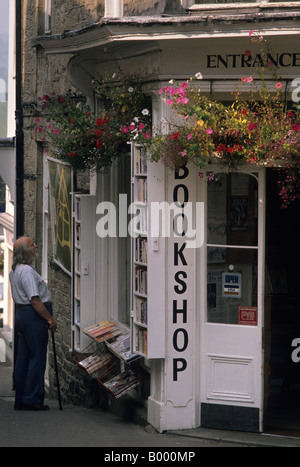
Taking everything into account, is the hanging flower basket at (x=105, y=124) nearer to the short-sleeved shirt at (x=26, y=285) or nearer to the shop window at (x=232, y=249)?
the shop window at (x=232, y=249)

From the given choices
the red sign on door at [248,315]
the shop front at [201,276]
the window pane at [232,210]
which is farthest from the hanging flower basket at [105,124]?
the red sign on door at [248,315]

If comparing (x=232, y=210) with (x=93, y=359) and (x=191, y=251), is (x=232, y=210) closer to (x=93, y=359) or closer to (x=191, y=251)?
(x=191, y=251)

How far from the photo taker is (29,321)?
32.8ft

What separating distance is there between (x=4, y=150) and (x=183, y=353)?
824cm

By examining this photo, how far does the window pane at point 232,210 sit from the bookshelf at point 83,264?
2119 mm

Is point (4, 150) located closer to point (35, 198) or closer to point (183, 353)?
point (35, 198)

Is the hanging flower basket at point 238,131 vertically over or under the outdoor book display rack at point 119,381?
over

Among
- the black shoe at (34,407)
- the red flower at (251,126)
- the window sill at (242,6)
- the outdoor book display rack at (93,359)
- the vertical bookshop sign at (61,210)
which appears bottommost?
the black shoe at (34,407)

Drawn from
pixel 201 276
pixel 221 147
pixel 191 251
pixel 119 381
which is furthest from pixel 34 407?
pixel 221 147

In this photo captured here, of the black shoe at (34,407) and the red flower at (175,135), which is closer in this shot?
the red flower at (175,135)

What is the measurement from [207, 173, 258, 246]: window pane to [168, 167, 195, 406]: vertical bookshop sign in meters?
0.27

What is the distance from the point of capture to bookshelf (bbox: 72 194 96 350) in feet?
34.7

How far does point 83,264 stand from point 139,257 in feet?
5.75

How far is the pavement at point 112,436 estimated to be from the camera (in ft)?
27.2
